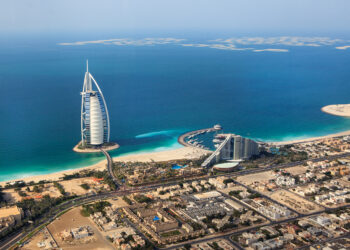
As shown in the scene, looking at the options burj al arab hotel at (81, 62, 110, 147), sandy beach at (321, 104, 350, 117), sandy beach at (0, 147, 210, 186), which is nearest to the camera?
sandy beach at (0, 147, 210, 186)

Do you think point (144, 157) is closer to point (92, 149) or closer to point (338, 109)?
point (92, 149)

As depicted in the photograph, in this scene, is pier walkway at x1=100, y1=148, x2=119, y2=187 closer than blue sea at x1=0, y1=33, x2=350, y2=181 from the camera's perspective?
Yes

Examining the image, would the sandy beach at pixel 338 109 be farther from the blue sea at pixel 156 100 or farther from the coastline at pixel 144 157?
the coastline at pixel 144 157

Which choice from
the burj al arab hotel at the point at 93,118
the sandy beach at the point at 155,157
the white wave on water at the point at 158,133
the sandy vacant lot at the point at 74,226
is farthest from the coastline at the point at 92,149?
the sandy vacant lot at the point at 74,226

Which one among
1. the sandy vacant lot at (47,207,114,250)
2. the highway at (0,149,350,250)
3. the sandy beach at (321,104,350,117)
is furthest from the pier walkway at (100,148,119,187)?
the sandy beach at (321,104,350,117)

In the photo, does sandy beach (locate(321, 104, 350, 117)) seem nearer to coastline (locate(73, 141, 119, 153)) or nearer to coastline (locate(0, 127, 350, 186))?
coastline (locate(0, 127, 350, 186))

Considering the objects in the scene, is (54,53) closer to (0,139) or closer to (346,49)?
(0,139)

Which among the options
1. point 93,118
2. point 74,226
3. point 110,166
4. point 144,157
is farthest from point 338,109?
point 74,226
